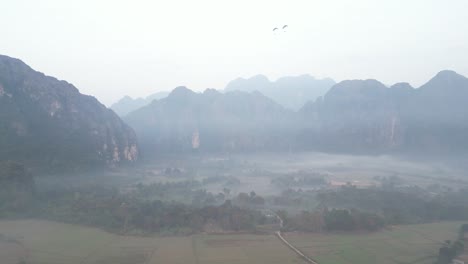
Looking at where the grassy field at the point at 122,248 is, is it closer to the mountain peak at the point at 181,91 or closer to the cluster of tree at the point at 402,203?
the cluster of tree at the point at 402,203

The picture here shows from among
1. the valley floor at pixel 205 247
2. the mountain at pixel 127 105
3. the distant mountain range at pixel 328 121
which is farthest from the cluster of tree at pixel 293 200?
the mountain at pixel 127 105

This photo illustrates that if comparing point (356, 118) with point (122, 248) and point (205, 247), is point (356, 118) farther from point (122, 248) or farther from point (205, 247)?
point (122, 248)

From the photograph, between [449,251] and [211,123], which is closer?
[449,251]

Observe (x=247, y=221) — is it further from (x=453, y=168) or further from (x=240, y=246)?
(x=453, y=168)

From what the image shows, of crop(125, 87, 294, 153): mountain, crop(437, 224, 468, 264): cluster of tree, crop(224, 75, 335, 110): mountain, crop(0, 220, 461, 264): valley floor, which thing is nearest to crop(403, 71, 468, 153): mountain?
crop(125, 87, 294, 153): mountain

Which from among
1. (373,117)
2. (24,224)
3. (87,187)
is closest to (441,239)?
(24,224)

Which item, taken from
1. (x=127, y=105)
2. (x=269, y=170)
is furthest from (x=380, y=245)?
(x=127, y=105)
